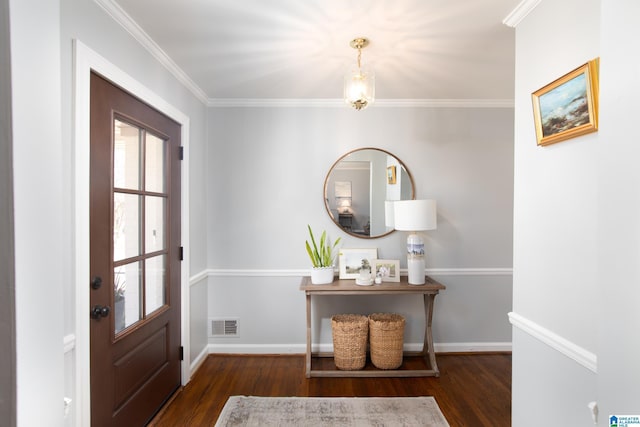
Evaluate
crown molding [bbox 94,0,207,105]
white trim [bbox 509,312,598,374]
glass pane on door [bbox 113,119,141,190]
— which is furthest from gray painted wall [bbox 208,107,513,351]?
white trim [bbox 509,312,598,374]

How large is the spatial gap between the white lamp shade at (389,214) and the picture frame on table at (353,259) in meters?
0.29

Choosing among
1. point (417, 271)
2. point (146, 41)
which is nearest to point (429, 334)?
point (417, 271)

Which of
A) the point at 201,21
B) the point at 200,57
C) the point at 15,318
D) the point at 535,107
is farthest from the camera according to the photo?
the point at 200,57

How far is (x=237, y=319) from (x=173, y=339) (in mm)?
753

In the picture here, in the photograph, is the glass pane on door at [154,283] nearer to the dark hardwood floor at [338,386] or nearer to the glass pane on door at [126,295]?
the glass pane on door at [126,295]

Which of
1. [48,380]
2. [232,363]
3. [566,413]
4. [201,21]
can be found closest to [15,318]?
[48,380]

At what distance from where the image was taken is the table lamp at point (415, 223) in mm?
2672

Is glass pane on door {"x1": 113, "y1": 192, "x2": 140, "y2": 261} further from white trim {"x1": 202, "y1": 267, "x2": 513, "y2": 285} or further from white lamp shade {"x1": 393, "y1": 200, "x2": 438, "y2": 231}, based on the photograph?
white lamp shade {"x1": 393, "y1": 200, "x2": 438, "y2": 231}

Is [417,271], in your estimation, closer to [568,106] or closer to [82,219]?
[568,106]

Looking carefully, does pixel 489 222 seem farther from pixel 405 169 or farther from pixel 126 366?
pixel 126 366

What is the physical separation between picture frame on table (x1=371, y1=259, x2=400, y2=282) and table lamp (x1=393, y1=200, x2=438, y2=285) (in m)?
0.15

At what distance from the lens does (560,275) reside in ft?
4.44

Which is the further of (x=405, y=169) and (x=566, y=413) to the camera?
(x=405, y=169)

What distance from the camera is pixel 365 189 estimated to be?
3061 millimetres
